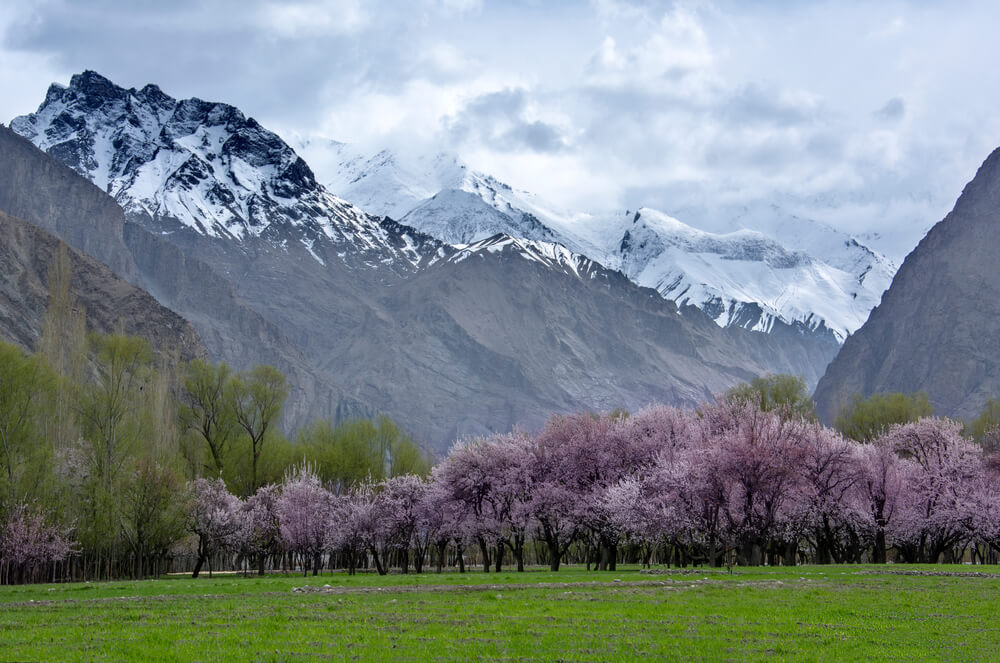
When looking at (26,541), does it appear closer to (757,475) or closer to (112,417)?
(112,417)

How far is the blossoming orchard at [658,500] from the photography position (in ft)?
156

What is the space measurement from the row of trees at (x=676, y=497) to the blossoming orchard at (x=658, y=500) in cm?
11

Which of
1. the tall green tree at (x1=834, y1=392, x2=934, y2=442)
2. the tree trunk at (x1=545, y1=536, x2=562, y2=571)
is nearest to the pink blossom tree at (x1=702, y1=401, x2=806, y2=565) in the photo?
the tree trunk at (x1=545, y1=536, x2=562, y2=571)

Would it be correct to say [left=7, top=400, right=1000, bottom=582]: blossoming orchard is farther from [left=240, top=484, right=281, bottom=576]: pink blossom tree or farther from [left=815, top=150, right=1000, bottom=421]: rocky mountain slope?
[left=815, top=150, right=1000, bottom=421]: rocky mountain slope

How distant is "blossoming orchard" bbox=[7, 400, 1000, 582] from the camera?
47469 millimetres

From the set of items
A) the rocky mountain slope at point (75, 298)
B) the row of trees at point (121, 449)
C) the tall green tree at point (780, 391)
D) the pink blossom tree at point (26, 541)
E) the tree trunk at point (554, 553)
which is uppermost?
the rocky mountain slope at point (75, 298)

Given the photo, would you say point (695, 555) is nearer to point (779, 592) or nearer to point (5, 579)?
point (779, 592)

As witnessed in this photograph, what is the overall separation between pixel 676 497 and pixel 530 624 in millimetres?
29527

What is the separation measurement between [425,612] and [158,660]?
26.5ft

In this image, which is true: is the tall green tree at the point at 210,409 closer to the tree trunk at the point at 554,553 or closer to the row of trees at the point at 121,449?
the row of trees at the point at 121,449

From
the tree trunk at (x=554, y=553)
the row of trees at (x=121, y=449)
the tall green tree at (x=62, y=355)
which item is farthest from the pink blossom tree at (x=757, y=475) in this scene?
the tall green tree at (x=62, y=355)

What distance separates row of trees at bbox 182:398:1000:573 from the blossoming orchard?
0.35 ft

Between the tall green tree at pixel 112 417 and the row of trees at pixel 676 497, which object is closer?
the row of trees at pixel 676 497

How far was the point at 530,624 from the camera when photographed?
66.6ft
